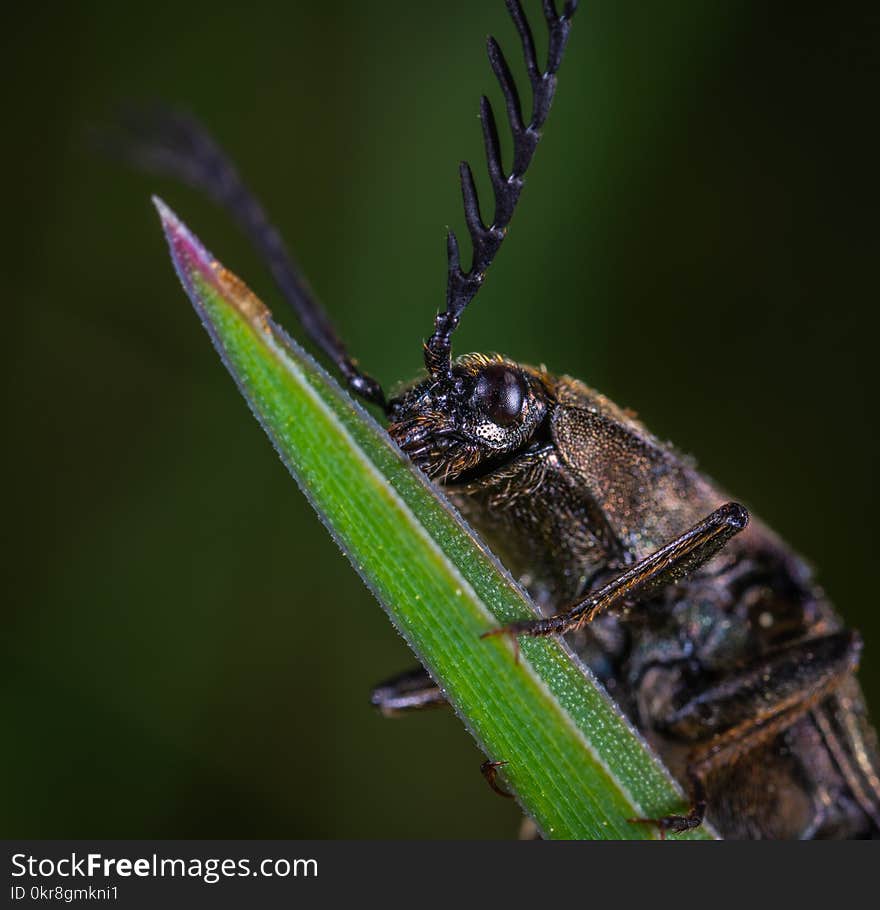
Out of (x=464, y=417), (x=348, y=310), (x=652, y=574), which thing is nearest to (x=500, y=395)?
(x=464, y=417)

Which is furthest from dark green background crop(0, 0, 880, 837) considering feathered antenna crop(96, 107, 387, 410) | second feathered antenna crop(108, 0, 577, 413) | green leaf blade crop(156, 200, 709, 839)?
green leaf blade crop(156, 200, 709, 839)

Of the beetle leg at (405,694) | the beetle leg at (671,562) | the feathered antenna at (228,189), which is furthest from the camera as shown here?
the beetle leg at (405,694)

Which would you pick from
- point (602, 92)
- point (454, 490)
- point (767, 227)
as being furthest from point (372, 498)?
point (767, 227)

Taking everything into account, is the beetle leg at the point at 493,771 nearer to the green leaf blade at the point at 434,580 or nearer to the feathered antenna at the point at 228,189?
the green leaf blade at the point at 434,580

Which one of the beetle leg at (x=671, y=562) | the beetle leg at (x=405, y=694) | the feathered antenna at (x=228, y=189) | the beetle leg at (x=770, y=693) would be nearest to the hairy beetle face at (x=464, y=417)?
the feathered antenna at (x=228, y=189)

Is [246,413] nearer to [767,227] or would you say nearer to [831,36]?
[767,227]

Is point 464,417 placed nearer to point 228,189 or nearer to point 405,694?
point 405,694
